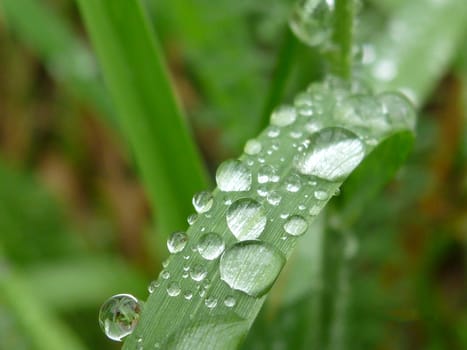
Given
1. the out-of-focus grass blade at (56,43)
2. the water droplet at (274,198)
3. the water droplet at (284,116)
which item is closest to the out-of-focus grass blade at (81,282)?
the out-of-focus grass blade at (56,43)

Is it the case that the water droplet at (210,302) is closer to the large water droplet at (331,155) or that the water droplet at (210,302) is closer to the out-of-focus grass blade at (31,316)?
the large water droplet at (331,155)

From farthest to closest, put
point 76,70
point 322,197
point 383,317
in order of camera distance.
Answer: point 76,70, point 383,317, point 322,197

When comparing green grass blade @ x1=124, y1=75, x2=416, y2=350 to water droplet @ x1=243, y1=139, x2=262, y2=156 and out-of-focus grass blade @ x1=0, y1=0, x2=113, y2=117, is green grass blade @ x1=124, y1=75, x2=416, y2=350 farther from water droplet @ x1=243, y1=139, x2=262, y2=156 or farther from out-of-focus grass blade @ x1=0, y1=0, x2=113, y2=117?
out-of-focus grass blade @ x1=0, y1=0, x2=113, y2=117

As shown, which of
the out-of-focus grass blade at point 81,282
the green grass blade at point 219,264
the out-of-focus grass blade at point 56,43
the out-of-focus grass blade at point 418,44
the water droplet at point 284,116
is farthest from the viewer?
the out-of-focus grass blade at point 56,43

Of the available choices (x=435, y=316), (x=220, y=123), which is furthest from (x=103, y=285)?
(x=435, y=316)

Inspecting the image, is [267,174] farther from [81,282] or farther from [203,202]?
[81,282]

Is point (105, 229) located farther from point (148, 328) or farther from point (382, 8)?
point (148, 328)

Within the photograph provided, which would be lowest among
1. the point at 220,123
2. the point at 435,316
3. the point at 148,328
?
the point at 435,316
